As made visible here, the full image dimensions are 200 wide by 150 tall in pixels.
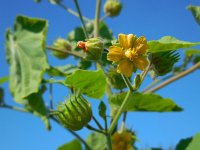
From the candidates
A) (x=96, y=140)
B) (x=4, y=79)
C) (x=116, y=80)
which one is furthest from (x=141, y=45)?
(x=96, y=140)

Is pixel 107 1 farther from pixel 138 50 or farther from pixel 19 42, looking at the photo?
pixel 138 50

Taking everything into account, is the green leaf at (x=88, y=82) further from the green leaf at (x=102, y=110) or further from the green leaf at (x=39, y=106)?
the green leaf at (x=39, y=106)

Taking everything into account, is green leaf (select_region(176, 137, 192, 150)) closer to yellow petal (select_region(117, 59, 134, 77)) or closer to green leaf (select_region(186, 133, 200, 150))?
green leaf (select_region(186, 133, 200, 150))

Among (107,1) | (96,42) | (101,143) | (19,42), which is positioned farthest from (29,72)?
(107,1)

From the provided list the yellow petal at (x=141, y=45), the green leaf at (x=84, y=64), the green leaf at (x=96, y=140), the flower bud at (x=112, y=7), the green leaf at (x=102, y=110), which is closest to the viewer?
the yellow petal at (x=141, y=45)

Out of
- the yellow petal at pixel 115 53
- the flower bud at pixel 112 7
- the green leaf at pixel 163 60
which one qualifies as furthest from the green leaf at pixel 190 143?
the flower bud at pixel 112 7

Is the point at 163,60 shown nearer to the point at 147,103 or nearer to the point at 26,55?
the point at 147,103
